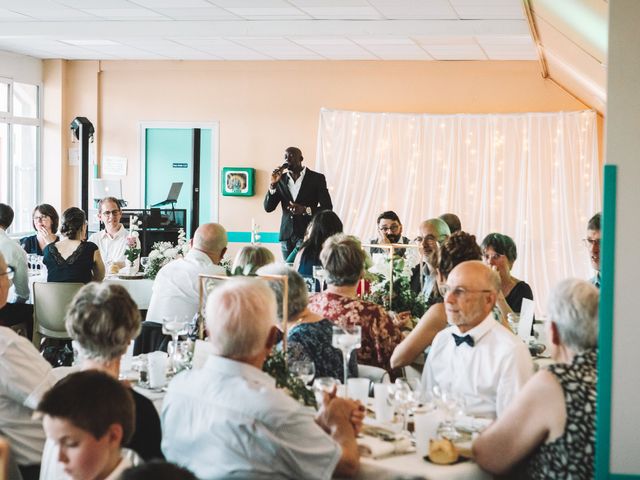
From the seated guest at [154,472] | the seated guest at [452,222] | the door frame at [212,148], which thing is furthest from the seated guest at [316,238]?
the door frame at [212,148]

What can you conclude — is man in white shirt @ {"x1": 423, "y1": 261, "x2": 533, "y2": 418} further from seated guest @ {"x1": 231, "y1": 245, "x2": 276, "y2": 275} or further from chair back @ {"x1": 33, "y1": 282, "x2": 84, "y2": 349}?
chair back @ {"x1": 33, "y1": 282, "x2": 84, "y2": 349}

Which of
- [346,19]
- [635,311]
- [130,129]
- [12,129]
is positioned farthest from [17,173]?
[635,311]

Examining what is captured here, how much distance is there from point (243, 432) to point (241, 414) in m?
0.05

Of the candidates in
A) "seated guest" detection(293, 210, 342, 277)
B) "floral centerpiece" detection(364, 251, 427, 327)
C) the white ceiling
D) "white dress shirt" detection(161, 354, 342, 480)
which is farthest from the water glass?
the white ceiling

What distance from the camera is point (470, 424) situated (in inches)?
147

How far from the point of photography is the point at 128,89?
45.0 feet

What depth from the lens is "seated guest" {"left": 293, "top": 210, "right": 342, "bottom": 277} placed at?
741 centimetres

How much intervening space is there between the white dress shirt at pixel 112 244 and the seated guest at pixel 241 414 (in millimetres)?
6637

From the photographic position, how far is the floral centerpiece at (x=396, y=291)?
637 centimetres

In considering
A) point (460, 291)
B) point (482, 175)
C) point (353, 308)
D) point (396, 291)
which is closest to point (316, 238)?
point (396, 291)

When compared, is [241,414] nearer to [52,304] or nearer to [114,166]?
[52,304]

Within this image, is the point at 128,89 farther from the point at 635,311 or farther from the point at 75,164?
the point at 635,311

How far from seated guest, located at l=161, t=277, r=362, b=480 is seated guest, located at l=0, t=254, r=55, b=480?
867mm

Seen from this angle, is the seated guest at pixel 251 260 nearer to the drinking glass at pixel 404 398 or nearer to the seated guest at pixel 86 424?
the drinking glass at pixel 404 398
